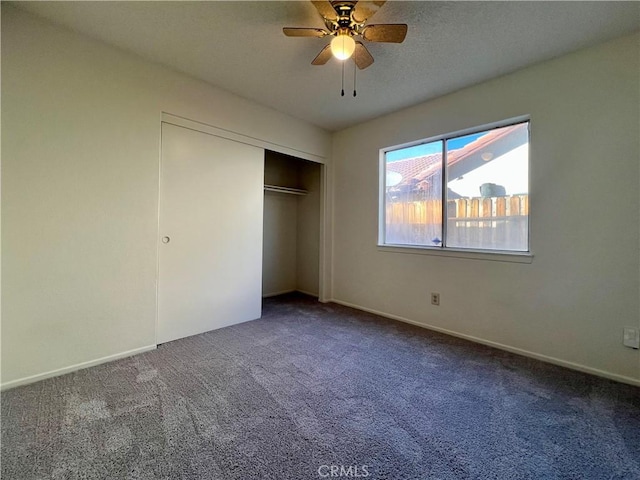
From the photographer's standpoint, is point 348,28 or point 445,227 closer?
point 348,28

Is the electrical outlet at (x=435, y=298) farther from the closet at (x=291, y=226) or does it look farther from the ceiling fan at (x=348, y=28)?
the ceiling fan at (x=348, y=28)

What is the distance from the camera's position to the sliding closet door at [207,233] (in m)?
2.63

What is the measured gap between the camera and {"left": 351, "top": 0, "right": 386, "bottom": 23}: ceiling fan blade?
5.28ft

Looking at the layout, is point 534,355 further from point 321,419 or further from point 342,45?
point 342,45

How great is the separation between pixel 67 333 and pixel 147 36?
94.0 inches

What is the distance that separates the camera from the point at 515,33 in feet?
6.61

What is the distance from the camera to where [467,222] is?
114 inches

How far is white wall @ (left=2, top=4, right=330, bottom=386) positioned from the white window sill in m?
2.66

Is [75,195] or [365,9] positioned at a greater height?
[365,9]

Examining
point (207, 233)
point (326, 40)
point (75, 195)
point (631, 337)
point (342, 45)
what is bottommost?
point (631, 337)

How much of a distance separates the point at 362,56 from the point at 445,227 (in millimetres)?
1948

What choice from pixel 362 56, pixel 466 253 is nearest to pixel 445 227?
pixel 466 253

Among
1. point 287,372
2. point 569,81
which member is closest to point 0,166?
point 287,372

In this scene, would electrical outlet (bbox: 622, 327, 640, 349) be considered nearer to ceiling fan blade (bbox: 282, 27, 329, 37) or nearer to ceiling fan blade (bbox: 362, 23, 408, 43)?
ceiling fan blade (bbox: 362, 23, 408, 43)
